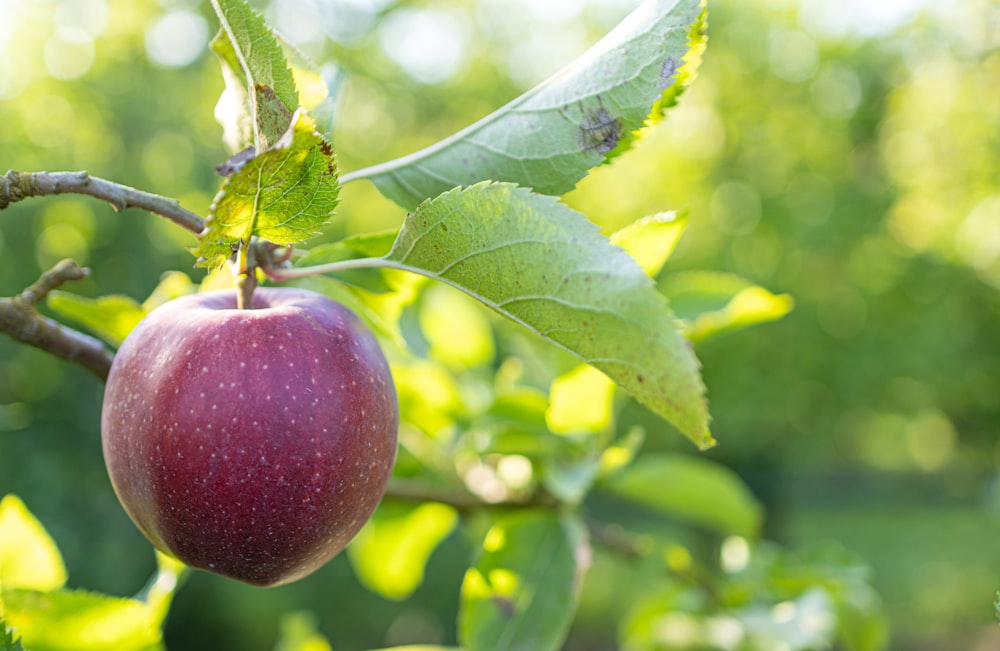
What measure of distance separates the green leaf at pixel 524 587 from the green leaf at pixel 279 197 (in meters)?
0.36

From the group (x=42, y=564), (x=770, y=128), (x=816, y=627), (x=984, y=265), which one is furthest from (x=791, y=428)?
(x=42, y=564)

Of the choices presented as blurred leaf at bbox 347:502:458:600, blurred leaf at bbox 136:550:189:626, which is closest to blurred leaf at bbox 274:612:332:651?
blurred leaf at bbox 347:502:458:600

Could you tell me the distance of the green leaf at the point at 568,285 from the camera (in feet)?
1.15

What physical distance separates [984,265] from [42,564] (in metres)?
4.25

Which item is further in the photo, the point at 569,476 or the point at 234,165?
the point at 569,476

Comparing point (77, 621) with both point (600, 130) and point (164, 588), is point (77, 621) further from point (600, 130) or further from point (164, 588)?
point (600, 130)

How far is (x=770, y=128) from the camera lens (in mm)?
4551

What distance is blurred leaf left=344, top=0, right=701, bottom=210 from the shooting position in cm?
43

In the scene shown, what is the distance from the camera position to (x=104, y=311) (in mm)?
609

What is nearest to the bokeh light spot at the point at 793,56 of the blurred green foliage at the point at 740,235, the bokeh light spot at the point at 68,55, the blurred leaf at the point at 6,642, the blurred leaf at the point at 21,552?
the blurred green foliage at the point at 740,235

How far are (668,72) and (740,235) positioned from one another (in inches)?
149

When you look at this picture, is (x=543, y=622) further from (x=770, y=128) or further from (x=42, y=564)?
(x=770, y=128)

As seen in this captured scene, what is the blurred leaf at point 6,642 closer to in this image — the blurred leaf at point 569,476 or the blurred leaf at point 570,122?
the blurred leaf at point 570,122

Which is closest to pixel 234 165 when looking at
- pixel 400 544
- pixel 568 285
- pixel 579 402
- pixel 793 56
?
pixel 568 285
